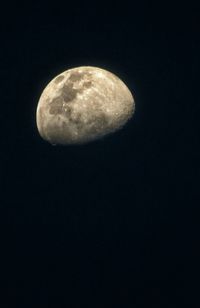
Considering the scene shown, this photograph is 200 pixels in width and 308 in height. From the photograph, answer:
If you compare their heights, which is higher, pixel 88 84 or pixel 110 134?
pixel 88 84

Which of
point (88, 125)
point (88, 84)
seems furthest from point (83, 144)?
point (88, 84)

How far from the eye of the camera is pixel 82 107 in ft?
32.7

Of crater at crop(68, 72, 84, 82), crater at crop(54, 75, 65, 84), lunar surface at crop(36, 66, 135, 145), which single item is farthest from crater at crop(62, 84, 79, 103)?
crater at crop(54, 75, 65, 84)

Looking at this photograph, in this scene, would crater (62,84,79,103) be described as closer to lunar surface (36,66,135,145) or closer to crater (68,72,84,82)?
lunar surface (36,66,135,145)

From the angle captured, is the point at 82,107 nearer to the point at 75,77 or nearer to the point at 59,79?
the point at 75,77

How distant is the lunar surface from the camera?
9.98 m

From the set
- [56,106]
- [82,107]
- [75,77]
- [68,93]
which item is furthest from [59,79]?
[82,107]

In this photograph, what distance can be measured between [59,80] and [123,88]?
3.59 feet

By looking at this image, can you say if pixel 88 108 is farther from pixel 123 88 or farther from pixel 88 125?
pixel 123 88

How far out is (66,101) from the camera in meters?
10.1

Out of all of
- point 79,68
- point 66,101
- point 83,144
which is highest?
point 79,68

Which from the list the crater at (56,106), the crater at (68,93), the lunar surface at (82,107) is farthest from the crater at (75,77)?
the crater at (56,106)

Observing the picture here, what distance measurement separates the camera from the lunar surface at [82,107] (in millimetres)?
9977

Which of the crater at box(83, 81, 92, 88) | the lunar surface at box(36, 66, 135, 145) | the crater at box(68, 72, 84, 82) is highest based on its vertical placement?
the crater at box(68, 72, 84, 82)
